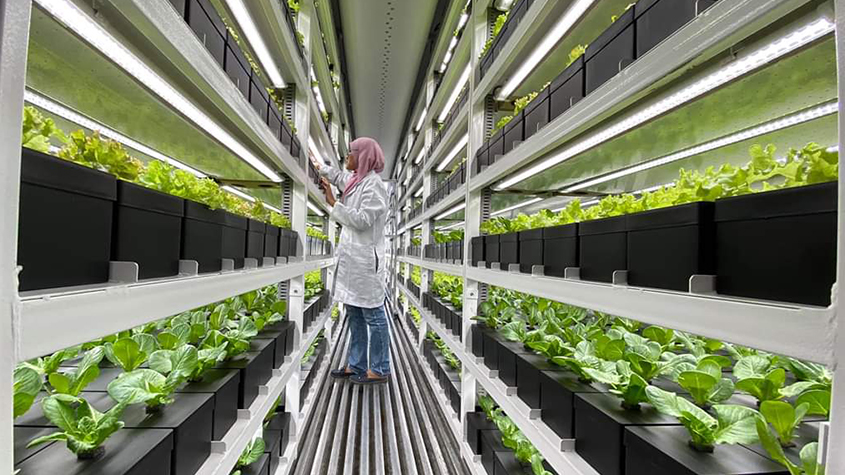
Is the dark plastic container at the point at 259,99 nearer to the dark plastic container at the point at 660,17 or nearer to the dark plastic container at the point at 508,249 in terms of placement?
the dark plastic container at the point at 508,249

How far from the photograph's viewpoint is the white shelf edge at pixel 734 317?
51cm

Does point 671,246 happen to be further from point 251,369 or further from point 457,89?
point 457,89

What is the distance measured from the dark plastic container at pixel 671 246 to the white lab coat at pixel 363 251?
6.96 feet

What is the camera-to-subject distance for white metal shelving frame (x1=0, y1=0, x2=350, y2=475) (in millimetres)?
438

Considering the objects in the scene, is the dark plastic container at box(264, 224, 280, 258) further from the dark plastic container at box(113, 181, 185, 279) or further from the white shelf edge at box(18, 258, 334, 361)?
the dark plastic container at box(113, 181, 185, 279)

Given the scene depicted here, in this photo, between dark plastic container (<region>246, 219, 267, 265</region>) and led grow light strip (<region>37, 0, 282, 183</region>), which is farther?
dark plastic container (<region>246, 219, 267, 265</region>)

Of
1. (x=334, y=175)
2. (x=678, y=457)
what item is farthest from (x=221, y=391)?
(x=334, y=175)

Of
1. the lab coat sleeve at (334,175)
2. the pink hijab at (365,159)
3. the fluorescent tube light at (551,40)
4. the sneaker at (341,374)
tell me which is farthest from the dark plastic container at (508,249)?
the sneaker at (341,374)

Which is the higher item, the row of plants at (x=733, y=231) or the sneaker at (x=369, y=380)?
the row of plants at (x=733, y=231)

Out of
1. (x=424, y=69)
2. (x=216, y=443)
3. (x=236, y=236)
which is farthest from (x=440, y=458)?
(x=424, y=69)

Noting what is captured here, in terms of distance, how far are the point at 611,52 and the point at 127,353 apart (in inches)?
60.3

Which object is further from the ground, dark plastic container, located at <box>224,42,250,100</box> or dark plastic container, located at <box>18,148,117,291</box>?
dark plastic container, located at <box>224,42,250,100</box>

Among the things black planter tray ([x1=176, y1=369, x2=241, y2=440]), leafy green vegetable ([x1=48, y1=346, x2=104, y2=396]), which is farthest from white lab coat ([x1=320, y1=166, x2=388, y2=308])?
leafy green vegetable ([x1=48, y1=346, x2=104, y2=396])

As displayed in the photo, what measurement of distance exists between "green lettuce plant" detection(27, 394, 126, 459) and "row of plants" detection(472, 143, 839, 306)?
3.70 ft
